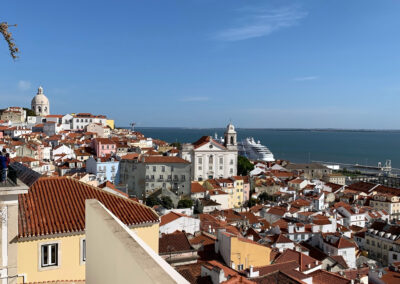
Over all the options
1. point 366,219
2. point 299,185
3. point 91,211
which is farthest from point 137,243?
point 299,185

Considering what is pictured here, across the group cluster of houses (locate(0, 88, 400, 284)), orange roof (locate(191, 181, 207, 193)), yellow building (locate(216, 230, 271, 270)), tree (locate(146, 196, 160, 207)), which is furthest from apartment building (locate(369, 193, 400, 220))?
yellow building (locate(216, 230, 271, 270))

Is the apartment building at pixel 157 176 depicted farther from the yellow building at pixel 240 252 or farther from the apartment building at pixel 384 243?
the yellow building at pixel 240 252

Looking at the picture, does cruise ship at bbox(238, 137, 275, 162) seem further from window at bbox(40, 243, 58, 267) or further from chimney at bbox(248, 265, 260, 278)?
window at bbox(40, 243, 58, 267)

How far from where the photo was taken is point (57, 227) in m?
5.50

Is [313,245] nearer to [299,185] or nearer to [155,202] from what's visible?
[155,202]

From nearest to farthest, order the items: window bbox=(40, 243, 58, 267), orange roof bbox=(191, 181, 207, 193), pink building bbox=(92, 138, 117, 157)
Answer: window bbox=(40, 243, 58, 267), orange roof bbox=(191, 181, 207, 193), pink building bbox=(92, 138, 117, 157)

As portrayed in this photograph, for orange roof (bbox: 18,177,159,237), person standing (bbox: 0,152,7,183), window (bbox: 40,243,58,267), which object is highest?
person standing (bbox: 0,152,7,183)

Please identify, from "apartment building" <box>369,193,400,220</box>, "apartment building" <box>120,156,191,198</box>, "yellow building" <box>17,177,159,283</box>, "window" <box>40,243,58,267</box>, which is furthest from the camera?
"apartment building" <box>369,193,400,220</box>

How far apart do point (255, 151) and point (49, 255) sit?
316ft

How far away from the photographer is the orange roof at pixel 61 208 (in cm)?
545

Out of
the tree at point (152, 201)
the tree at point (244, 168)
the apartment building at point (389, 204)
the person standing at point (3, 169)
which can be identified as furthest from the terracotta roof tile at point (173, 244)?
the tree at point (244, 168)

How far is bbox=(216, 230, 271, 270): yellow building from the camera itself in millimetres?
14562

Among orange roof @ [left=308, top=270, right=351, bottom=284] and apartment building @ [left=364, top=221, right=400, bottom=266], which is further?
apartment building @ [left=364, top=221, right=400, bottom=266]

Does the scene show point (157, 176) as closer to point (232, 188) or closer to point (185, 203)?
point (185, 203)
